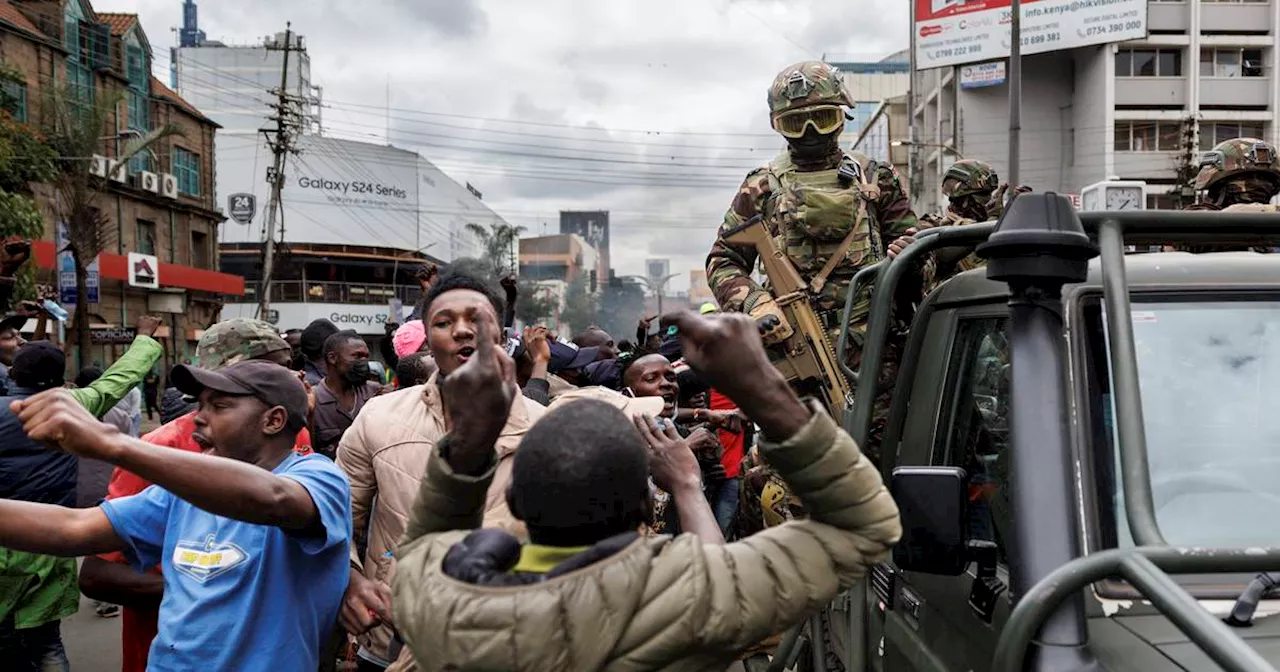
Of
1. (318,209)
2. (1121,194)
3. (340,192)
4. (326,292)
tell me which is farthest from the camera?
(340,192)

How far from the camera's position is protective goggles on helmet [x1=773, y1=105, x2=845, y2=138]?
184 inches

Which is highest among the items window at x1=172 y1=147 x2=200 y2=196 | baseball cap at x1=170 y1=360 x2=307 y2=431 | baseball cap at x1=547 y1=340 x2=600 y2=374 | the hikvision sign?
the hikvision sign

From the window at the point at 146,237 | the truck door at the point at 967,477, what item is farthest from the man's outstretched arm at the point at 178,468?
the window at the point at 146,237

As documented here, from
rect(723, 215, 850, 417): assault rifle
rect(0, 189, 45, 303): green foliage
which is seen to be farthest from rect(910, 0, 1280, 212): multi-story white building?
rect(723, 215, 850, 417): assault rifle

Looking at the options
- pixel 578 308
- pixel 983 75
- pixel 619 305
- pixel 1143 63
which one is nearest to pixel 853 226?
pixel 983 75

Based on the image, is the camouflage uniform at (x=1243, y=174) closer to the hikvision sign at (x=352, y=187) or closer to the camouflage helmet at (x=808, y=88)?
the camouflage helmet at (x=808, y=88)

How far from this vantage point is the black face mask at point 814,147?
4.74m

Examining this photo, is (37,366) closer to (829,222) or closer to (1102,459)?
(829,222)

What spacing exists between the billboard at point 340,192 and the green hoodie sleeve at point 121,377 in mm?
53528

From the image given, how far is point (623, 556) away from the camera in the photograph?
152cm

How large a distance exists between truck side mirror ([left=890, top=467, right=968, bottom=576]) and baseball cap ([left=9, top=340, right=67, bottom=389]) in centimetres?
442

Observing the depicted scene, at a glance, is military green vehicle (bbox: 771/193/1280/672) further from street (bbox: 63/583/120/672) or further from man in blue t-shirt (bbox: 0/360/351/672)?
street (bbox: 63/583/120/672)

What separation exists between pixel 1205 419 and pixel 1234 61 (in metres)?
51.8

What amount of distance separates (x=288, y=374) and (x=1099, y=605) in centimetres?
200
